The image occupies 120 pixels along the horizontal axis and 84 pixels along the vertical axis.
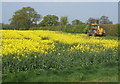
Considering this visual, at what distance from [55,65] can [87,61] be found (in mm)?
1274

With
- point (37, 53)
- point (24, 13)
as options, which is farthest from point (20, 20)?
point (37, 53)

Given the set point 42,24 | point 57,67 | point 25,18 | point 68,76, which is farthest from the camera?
point 42,24

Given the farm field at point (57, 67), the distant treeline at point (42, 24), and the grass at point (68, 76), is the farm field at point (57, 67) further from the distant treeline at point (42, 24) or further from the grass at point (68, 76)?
the distant treeline at point (42, 24)

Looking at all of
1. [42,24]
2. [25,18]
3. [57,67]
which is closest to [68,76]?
[57,67]

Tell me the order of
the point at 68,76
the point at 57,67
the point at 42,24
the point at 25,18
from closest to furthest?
the point at 68,76 → the point at 57,67 → the point at 25,18 → the point at 42,24

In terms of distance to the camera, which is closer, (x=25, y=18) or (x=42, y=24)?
(x=25, y=18)

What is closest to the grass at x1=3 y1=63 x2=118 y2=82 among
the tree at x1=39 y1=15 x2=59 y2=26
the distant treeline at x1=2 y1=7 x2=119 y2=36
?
the distant treeline at x1=2 y1=7 x2=119 y2=36

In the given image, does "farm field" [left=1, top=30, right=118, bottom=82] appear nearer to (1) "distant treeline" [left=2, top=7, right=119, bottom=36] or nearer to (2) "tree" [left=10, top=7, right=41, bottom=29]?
(1) "distant treeline" [left=2, top=7, right=119, bottom=36]

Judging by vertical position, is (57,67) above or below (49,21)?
below

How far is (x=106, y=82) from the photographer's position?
4883 millimetres

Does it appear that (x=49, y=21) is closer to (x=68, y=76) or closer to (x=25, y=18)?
(x=25, y=18)

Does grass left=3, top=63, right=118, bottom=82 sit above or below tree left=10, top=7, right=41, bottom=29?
below

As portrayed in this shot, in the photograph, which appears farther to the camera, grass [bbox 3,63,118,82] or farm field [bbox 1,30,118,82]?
farm field [bbox 1,30,118,82]

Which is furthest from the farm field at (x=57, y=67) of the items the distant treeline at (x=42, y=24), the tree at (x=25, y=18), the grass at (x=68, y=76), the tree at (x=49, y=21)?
the tree at (x=49, y=21)
